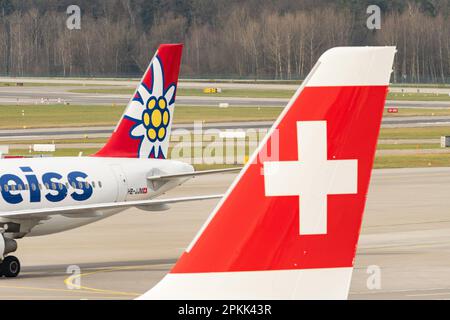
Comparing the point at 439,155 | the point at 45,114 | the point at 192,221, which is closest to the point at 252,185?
the point at 192,221

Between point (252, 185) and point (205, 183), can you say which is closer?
point (252, 185)

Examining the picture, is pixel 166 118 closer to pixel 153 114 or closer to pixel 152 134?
pixel 153 114

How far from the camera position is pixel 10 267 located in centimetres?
2952

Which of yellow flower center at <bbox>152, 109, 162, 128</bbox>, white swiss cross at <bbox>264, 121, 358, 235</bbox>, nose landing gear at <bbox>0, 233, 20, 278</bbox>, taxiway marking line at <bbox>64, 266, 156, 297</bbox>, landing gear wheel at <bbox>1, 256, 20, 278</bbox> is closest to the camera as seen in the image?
white swiss cross at <bbox>264, 121, 358, 235</bbox>

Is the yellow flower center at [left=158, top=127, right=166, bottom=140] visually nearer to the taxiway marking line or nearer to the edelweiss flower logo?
the edelweiss flower logo

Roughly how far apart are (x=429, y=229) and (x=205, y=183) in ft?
67.1

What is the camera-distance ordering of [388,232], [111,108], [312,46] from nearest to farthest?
[388,232] < [111,108] < [312,46]

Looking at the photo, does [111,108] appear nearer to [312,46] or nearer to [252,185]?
[312,46]

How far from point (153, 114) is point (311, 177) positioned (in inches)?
Result: 1024

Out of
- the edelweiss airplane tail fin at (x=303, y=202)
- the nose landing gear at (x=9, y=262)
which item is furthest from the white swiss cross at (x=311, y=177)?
the nose landing gear at (x=9, y=262)

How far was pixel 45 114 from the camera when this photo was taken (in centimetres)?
12569

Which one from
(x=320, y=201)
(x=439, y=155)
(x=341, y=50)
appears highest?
(x=341, y=50)

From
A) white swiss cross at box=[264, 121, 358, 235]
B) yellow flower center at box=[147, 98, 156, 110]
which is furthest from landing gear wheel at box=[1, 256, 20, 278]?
white swiss cross at box=[264, 121, 358, 235]

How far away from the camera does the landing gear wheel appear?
29.4m
